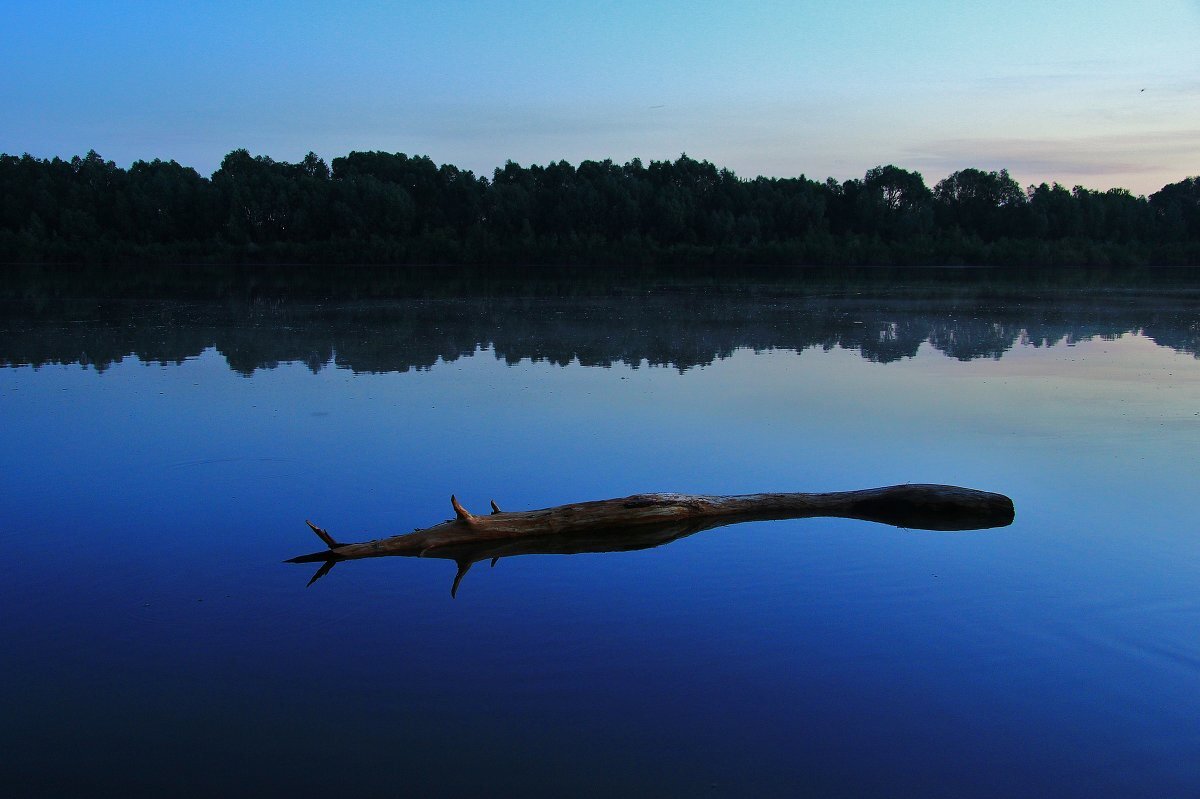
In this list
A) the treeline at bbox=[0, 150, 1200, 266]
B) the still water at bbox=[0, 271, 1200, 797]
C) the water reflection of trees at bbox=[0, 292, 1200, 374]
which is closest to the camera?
the still water at bbox=[0, 271, 1200, 797]

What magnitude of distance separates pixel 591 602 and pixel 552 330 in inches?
547

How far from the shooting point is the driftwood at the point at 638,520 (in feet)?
20.8

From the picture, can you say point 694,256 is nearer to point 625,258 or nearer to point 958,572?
point 625,258

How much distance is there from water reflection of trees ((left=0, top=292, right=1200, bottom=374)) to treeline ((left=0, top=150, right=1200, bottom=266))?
3331 centimetres

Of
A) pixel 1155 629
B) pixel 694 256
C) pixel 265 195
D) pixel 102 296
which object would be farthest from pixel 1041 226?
pixel 1155 629

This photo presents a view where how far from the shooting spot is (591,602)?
223 inches

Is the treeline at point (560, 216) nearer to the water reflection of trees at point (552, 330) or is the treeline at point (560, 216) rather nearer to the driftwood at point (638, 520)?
the water reflection of trees at point (552, 330)

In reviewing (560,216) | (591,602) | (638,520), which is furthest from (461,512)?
(560,216)

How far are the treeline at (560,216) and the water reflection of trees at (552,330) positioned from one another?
33.3m

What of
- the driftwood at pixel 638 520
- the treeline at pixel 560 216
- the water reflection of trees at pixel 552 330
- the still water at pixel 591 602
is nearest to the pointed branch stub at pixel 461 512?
the driftwood at pixel 638 520

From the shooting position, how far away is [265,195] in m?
62.3

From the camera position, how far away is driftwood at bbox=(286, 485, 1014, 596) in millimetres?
6344

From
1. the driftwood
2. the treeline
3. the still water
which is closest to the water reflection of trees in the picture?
the still water

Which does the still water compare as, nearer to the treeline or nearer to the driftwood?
the driftwood
